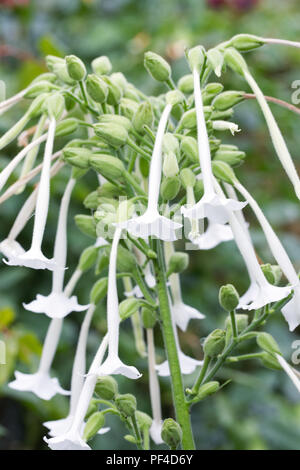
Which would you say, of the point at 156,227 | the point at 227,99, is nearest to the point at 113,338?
the point at 156,227

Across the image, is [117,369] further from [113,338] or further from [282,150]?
[282,150]

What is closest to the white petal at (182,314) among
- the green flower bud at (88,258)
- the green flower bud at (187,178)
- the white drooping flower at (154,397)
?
the white drooping flower at (154,397)

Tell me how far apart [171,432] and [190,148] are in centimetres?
35

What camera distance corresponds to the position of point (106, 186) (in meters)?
0.93

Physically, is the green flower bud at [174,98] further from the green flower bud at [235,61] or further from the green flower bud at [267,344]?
the green flower bud at [267,344]

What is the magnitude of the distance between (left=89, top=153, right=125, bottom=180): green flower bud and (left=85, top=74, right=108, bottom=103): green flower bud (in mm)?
76

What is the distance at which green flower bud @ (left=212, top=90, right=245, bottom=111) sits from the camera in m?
0.90

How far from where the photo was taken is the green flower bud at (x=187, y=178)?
839 mm

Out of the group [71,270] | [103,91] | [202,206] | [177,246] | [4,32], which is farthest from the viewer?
[4,32]

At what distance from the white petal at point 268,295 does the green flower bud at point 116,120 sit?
0.27m

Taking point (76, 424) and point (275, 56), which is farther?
point (275, 56)
